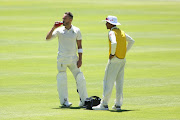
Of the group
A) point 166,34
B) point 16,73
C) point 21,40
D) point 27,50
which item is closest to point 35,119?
point 16,73

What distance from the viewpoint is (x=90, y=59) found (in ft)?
67.1

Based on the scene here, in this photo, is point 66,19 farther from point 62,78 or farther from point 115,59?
point 115,59

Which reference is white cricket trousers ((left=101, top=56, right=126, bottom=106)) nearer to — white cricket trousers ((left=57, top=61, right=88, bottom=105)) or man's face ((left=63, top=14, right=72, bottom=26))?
white cricket trousers ((left=57, top=61, right=88, bottom=105))

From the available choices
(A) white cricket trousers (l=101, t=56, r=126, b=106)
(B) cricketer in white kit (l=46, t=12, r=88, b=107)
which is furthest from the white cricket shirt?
(A) white cricket trousers (l=101, t=56, r=126, b=106)

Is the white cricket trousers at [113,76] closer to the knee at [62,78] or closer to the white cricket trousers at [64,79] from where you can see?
the white cricket trousers at [64,79]

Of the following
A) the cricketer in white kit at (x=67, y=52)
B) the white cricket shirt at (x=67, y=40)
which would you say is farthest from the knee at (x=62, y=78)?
the white cricket shirt at (x=67, y=40)

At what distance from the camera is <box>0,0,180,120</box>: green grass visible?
38.0 feet

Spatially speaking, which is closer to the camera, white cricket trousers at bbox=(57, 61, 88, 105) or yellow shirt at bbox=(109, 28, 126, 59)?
yellow shirt at bbox=(109, 28, 126, 59)

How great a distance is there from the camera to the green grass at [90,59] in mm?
11586

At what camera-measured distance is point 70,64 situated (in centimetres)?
1205

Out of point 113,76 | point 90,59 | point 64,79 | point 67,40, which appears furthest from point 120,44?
point 90,59

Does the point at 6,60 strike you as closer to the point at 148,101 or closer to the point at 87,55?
the point at 87,55

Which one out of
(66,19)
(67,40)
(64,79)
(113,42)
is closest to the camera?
(113,42)

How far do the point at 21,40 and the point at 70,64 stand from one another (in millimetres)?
13152
